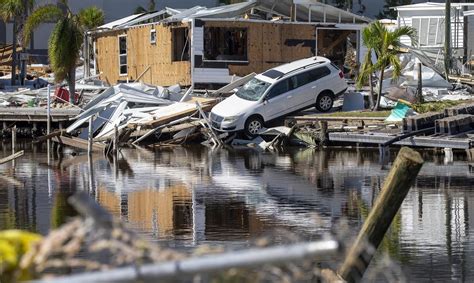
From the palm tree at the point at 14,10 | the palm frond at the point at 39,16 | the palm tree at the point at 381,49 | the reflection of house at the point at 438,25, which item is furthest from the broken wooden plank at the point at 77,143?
the palm tree at the point at 14,10

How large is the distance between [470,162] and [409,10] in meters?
21.8

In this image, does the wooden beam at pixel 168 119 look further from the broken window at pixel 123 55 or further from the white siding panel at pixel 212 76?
the broken window at pixel 123 55

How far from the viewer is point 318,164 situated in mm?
28641

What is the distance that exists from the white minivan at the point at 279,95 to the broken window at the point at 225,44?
6467 mm

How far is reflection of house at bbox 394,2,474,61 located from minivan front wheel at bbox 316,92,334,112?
1087 cm

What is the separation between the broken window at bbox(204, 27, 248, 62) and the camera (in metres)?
41.8

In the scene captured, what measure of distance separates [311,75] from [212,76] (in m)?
6.93

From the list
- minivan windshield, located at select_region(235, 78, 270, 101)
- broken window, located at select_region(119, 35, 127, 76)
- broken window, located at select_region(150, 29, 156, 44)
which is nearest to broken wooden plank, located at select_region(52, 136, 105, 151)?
minivan windshield, located at select_region(235, 78, 270, 101)

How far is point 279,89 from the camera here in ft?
114

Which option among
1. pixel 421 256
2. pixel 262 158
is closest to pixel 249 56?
pixel 262 158

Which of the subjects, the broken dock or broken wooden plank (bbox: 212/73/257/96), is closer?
the broken dock

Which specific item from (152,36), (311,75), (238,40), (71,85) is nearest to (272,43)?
(238,40)

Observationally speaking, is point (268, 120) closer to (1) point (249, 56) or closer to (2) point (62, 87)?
(1) point (249, 56)

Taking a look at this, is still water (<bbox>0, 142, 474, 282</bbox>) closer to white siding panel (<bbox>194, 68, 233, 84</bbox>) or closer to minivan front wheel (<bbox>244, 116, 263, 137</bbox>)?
minivan front wheel (<bbox>244, 116, 263, 137</bbox>)
